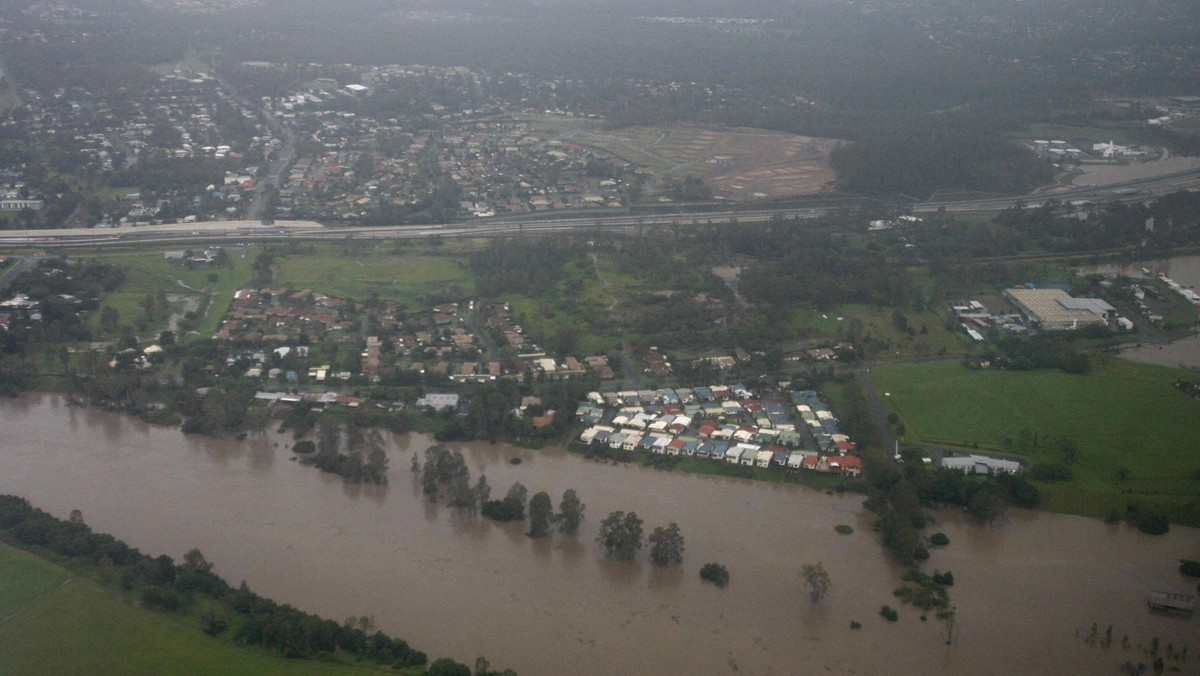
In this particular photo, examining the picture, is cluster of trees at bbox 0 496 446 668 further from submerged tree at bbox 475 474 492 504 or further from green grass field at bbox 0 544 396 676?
submerged tree at bbox 475 474 492 504

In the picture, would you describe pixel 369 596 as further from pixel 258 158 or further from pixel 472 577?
pixel 258 158

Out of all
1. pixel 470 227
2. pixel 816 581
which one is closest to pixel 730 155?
pixel 470 227

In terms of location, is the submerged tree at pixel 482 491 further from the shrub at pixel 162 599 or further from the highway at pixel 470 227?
the highway at pixel 470 227

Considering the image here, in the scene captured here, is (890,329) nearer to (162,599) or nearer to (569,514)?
(569,514)

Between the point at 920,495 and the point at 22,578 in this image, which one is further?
the point at 920,495

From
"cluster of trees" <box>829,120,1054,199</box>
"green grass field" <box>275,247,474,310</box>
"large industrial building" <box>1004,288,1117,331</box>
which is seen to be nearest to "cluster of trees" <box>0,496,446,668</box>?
"green grass field" <box>275,247,474,310</box>

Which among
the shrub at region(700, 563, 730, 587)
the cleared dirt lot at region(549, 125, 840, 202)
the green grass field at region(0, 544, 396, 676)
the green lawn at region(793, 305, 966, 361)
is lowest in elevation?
the shrub at region(700, 563, 730, 587)

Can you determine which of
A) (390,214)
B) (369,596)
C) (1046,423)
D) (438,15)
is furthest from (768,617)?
(438,15)
